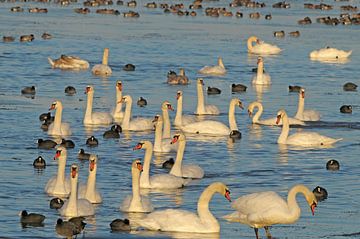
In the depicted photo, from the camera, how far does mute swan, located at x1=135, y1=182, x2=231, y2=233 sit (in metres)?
18.5

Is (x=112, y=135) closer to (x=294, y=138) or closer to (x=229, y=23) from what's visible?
(x=294, y=138)

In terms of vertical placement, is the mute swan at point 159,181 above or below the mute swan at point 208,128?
above

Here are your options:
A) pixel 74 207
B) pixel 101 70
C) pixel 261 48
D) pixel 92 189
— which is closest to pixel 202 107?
pixel 101 70

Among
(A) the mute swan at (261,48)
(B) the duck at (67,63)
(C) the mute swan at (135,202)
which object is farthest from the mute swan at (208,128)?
(A) the mute swan at (261,48)

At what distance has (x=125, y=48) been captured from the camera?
5378 cm

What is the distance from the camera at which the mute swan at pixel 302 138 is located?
1123 inches

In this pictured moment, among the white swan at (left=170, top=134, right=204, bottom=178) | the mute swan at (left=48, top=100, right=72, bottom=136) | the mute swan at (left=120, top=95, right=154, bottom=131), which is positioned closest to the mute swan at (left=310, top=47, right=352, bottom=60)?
the mute swan at (left=120, top=95, right=154, bottom=131)

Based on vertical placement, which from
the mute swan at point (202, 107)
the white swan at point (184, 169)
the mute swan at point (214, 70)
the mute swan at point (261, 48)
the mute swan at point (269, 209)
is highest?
the mute swan at point (269, 209)

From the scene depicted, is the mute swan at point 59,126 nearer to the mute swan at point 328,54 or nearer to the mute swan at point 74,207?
the mute swan at point 74,207

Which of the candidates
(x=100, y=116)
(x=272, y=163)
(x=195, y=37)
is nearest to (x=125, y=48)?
(x=195, y=37)

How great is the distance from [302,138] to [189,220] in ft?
34.4

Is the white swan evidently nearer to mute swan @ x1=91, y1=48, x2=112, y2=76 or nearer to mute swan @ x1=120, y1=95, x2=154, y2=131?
mute swan @ x1=120, y1=95, x2=154, y2=131

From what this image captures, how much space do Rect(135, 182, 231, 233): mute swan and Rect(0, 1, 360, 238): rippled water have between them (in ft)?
0.42

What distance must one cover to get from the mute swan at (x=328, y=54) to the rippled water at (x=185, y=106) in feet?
2.26
